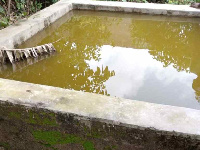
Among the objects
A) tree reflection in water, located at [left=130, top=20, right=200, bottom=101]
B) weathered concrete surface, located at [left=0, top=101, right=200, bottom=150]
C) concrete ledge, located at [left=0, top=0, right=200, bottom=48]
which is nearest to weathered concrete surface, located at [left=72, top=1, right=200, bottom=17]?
concrete ledge, located at [left=0, top=0, right=200, bottom=48]

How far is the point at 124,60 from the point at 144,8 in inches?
97.1

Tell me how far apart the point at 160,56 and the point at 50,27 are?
231cm

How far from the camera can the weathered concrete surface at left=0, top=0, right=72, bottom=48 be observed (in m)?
3.43

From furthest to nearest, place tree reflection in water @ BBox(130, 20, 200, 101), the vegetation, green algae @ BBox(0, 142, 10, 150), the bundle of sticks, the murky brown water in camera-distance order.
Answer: the vegetation
tree reflection in water @ BBox(130, 20, 200, 101)
the bundle of sticks
the murky brown water
green algae @ BBox(0, 142, 10, 150)

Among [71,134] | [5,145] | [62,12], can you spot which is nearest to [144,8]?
Answer: [62,12]

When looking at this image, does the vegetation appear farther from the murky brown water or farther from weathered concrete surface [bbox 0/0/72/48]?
the murky brown water

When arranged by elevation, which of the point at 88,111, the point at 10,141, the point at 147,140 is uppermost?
the point at 88,111

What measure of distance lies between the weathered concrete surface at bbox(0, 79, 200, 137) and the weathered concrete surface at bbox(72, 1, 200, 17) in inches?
154

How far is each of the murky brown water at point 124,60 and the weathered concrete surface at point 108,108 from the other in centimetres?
63

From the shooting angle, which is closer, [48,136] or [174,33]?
[48,136]

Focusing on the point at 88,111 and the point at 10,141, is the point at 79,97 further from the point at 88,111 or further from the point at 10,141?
the point at 10,141

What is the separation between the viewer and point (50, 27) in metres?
4.53

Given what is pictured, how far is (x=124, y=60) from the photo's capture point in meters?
3.38

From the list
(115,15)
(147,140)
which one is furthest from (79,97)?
(115,15)
